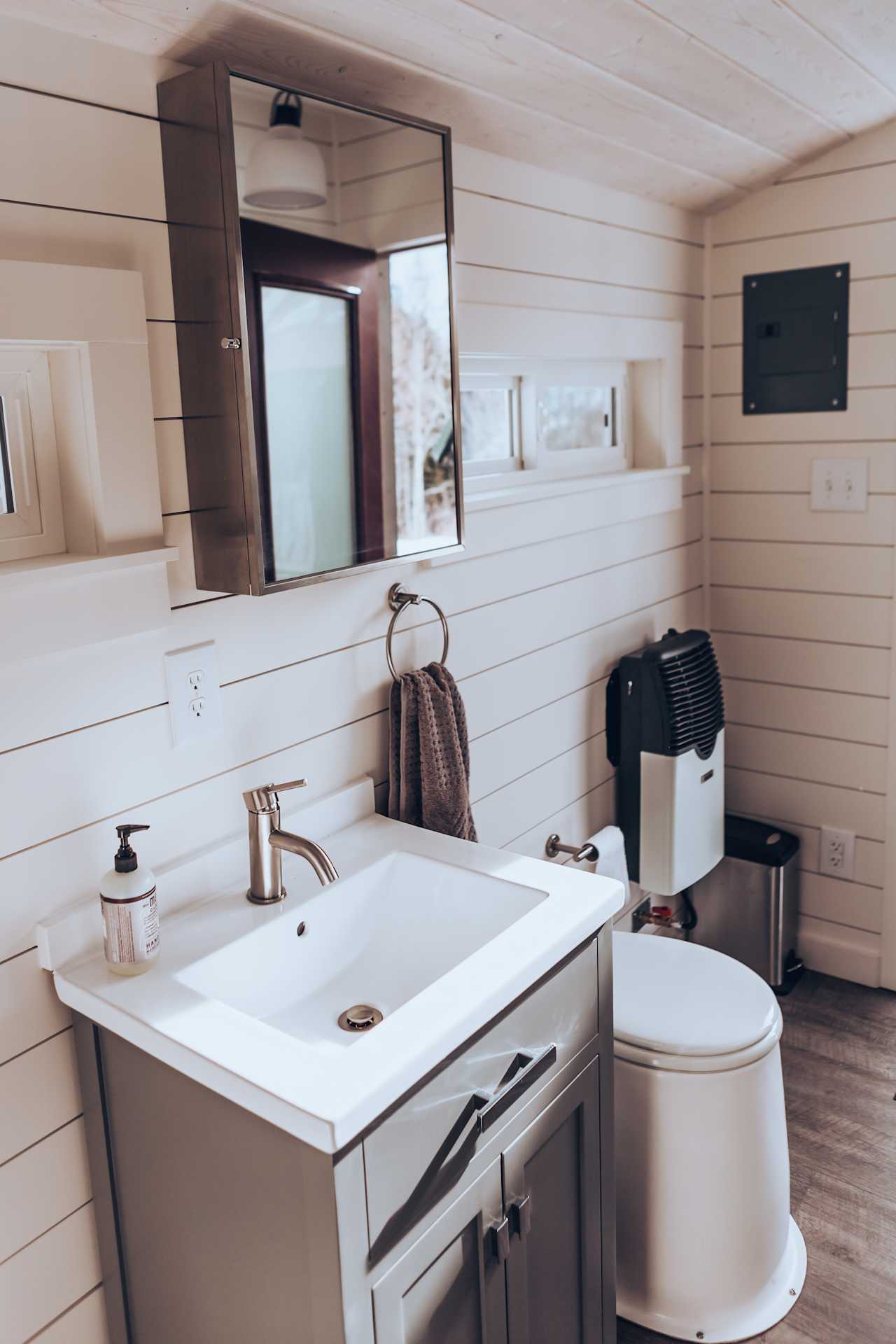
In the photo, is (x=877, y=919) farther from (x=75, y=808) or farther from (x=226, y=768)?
(x=75, y=808)

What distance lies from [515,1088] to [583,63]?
142 cm

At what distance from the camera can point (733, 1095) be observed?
1.73m

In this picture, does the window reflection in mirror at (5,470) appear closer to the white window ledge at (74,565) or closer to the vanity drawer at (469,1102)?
the white window ledge at (74,565)

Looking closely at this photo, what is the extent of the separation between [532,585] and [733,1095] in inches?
37.5

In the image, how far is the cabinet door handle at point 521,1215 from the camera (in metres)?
1.34

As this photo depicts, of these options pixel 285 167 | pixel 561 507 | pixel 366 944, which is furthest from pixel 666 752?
pixel 285 167

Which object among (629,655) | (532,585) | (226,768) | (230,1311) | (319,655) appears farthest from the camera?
(629,655)

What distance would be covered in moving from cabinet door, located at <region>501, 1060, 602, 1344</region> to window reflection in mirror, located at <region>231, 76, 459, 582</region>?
2.58 ft

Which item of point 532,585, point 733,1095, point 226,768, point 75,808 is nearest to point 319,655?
point 226,768

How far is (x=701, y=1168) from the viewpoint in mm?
1740

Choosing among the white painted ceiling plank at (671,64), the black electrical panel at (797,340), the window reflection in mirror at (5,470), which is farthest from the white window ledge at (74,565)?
the black electrical panel at (797,340)

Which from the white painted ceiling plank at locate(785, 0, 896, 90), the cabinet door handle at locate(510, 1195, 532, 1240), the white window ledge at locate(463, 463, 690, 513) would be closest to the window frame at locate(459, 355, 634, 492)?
the white window ledge at locate(463, 463, 690, 513)

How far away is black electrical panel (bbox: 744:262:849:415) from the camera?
2.49 m

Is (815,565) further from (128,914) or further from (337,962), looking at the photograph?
(128,914)
